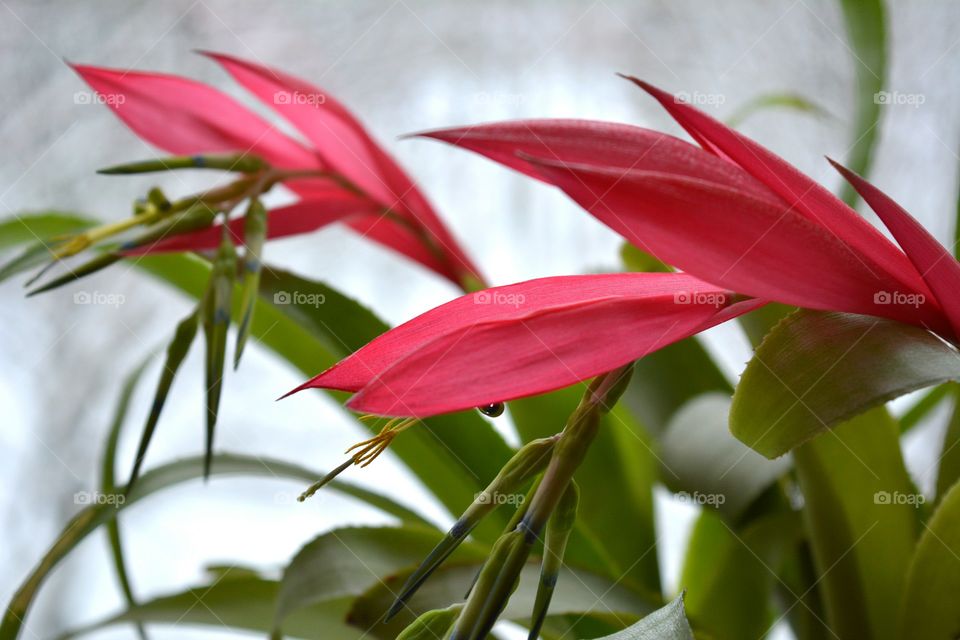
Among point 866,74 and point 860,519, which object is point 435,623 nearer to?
point 860,519

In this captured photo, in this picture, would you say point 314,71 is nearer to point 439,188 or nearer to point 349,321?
point 439,188

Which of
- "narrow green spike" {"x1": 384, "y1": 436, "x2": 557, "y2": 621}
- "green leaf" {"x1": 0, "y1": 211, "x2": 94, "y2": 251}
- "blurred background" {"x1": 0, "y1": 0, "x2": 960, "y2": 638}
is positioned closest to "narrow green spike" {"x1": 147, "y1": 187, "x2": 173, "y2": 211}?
"green leaf" {"x1": 0, "y1": 211, "x2": 94, "y2": 251}

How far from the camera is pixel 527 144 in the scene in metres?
0.20

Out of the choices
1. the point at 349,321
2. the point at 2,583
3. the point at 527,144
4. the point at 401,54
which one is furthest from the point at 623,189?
the point at 401,54

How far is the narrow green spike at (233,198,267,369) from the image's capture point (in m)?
0.29

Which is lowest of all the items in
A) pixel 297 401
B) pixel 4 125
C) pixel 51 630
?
pixel 51 630

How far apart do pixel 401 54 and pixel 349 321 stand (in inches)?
30.8

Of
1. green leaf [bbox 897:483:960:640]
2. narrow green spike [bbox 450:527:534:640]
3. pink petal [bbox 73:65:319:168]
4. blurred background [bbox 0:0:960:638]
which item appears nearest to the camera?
narrow green spike [bbox 450:527:534:640]

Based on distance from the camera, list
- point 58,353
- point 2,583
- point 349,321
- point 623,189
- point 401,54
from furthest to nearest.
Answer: point 401,54 < point 58,353 < point 2,583 < point 349,321 < point 623,189

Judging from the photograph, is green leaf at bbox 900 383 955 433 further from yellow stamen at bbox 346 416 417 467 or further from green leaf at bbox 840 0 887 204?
yellow stamen at bbox 346 416 417 467

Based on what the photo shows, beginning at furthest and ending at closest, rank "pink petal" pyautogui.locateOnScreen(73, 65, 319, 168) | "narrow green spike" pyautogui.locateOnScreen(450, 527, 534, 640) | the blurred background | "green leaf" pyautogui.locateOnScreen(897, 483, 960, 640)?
the blurred background
"pink petal" pyautogui.locateOnScreen(73, 65, 319, 168)
"green leaf" pyautogui.locateOnScreen(897, 483, 960, 640)
"narrow green spike" pyautogui.locateOnScreen(450, 527, 534, 640)

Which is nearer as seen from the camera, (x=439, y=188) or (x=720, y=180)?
(x=720, y=180)

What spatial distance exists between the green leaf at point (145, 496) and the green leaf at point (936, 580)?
0.19 meters

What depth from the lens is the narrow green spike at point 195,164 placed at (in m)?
0.33
